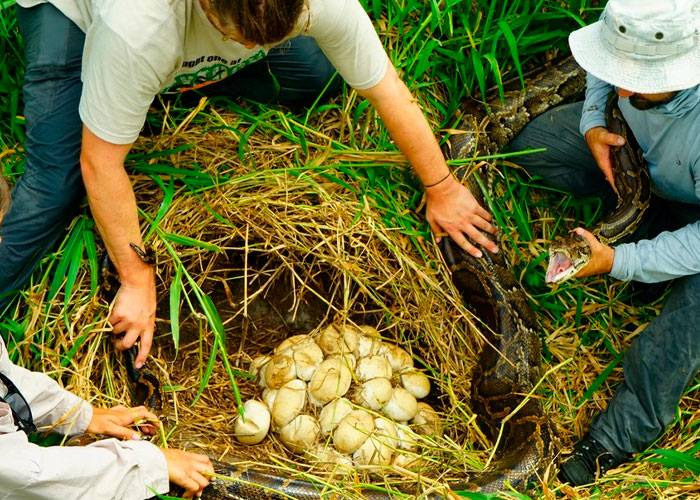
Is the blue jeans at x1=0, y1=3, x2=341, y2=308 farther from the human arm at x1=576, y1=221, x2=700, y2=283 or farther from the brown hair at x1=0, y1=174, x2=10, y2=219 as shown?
the human arm at x1=576, y1=221, x2=700, y2=283

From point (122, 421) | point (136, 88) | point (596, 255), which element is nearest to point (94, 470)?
point (122, 421)

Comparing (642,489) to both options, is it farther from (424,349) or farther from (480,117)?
(480,117)

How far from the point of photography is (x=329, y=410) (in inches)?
134

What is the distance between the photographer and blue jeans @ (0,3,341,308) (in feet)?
10.8

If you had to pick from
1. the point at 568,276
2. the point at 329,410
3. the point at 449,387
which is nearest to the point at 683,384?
the point at 568,276

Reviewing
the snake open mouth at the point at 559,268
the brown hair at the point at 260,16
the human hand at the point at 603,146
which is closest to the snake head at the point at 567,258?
the snake open mouth at the point at 559,268

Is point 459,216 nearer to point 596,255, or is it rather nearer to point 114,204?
point 596,255

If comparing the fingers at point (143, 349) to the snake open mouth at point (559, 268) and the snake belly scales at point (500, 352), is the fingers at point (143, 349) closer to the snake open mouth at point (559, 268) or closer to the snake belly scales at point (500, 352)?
the snake belly scales at point (500, 352)

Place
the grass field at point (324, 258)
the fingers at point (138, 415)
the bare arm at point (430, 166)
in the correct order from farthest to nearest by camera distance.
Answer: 1. the grass field at point (324, 258)
2. the bare arm at point (430, 166)
3. the fingers at point (138, 415)

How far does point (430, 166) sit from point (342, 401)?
45.9 inches

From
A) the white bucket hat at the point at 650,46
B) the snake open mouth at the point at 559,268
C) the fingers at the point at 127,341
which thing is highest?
the white bucket hat at the point at 650,46

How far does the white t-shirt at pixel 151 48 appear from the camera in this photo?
2.69 metres

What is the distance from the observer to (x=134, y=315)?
3467 millimetres

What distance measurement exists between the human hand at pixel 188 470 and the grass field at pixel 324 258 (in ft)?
0.72
